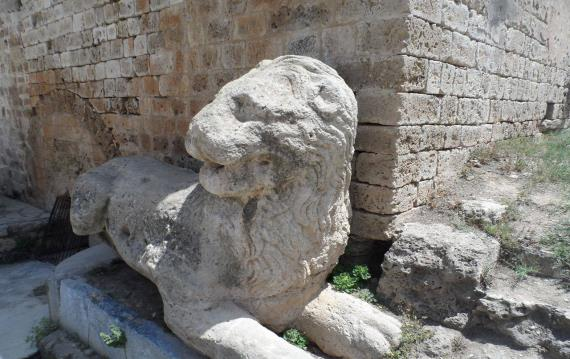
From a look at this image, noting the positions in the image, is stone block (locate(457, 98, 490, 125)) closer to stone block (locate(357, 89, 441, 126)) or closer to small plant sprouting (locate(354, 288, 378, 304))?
stone block (locate(357, 89, 441, 126))

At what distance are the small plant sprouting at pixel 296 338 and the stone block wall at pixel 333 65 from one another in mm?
774

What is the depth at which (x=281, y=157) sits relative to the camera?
188 centimetres

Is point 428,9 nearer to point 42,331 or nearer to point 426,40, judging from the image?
point 426,40

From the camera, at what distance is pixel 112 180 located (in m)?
2.79

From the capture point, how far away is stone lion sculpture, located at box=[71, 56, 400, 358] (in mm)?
1850

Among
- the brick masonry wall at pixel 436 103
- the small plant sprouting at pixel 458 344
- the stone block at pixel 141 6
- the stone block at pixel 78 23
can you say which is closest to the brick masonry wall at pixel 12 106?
the stone block at pixel 78 23

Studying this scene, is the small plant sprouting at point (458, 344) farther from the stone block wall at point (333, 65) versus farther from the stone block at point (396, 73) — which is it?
the stone block at point (396, 73)

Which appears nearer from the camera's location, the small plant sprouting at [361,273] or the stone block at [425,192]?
the small plant sprouting at [361,273]

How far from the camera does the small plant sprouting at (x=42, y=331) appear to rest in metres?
3.08

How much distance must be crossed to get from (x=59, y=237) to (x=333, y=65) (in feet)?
16.2

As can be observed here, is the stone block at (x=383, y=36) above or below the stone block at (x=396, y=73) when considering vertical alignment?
above

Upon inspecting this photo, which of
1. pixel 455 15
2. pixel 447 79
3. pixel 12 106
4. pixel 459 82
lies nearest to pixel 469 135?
pixel 459 82

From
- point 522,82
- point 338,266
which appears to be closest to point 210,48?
point 338,266

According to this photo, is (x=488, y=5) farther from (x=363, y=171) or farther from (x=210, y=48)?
(x=210, y=48)
